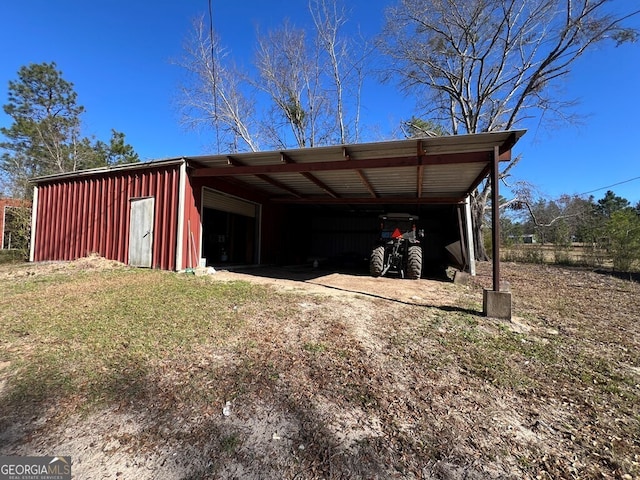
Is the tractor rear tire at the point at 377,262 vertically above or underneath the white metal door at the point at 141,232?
underneath

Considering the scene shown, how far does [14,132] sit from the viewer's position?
21.6 meters

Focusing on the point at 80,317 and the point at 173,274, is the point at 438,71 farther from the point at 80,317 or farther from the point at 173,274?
the point at 80,317

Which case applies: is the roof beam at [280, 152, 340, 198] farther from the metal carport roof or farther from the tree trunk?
the tree trunk

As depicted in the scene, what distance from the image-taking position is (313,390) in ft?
7.84

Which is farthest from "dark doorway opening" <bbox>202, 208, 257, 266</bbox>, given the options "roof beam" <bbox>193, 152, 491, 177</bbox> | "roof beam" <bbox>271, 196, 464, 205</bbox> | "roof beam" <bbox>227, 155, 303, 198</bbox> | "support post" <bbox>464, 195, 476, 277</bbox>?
"support post" <bbox>464, 195, 476, 277</bbox>

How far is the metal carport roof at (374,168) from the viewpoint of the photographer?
5.61 m

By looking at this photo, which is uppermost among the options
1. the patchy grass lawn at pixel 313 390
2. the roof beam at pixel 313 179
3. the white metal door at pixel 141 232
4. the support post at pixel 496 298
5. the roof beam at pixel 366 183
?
the roof beam at pixel 313 179

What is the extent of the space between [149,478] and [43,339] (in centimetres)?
264

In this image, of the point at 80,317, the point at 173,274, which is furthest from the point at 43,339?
the point at 173,274

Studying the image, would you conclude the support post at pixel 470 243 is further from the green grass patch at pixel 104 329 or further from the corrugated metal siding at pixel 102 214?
the corrugated metal siding at pixel 102 214

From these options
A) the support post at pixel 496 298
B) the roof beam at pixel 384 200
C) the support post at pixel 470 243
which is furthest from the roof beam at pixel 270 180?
the support post at pixel 470 243

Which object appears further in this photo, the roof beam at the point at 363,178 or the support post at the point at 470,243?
the support post at the point at 470,243

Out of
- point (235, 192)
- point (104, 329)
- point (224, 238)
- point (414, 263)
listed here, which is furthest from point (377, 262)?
point (224, 238)

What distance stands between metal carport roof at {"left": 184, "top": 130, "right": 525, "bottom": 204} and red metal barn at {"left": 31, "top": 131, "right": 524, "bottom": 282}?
2 cm
